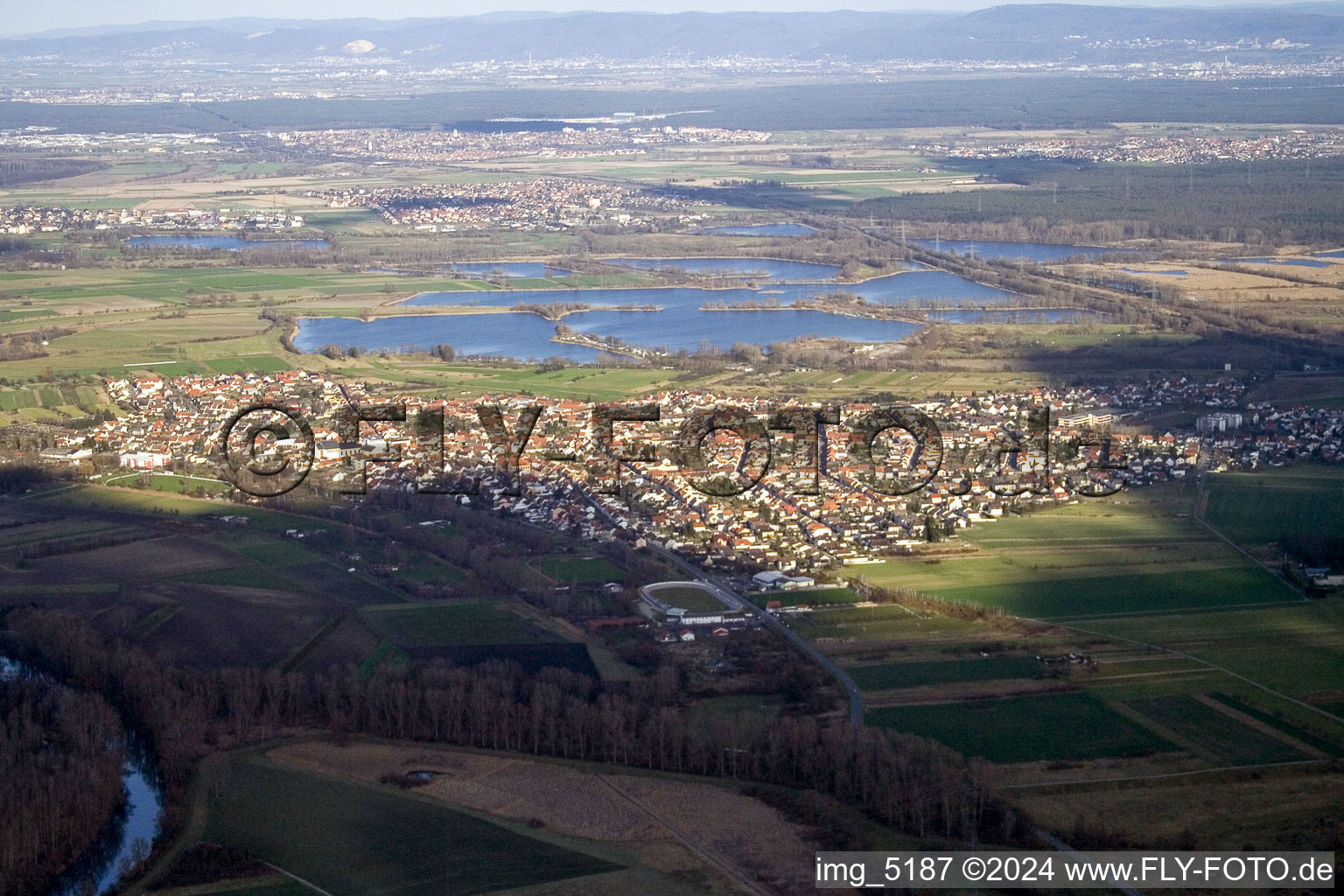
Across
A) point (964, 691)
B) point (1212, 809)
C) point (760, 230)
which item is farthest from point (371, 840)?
point (760, 230)

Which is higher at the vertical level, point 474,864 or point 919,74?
point 919,74

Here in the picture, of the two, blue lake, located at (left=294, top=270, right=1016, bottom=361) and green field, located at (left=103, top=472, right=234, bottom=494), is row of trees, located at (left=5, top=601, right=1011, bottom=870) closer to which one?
green field, located at (left=103, top=472, right=234, bottom=494)

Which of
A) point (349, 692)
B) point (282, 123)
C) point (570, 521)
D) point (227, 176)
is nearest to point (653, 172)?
point (227, 176)

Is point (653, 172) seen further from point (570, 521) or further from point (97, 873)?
point (97, 873)

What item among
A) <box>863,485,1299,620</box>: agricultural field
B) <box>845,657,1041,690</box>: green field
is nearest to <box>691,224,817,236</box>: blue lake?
<box>863,485,1299,620</box>: agricultural field

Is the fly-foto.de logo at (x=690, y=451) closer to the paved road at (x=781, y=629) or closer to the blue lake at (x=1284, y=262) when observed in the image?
the paved road at (x=781, y=629)

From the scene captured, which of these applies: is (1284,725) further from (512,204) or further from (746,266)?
(512,204)

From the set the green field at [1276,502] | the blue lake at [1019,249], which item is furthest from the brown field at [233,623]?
the blue lake at [1019,249]
